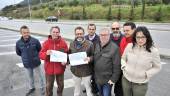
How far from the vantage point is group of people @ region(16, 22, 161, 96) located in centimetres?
458

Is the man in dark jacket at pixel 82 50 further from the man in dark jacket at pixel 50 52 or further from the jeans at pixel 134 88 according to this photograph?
the jeans at pixel 134 88

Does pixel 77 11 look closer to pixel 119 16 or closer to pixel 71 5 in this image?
pixel 71 5

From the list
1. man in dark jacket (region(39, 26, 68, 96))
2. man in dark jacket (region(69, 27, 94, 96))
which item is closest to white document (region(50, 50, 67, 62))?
man in dark jacket (region(39, 26, 68, 96))

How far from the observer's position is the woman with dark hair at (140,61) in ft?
14.9

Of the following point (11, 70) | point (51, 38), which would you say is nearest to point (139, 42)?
point (51, 38)

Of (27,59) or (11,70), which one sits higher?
(27,59)

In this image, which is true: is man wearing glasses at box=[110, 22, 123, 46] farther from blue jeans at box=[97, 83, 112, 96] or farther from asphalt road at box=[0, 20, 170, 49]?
asphalt road at box=[0, 20, 170, 49]

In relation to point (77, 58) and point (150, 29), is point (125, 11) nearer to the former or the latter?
point (150, 29)

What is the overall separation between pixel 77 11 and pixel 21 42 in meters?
64.4

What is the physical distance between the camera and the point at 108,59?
5242 millimetres

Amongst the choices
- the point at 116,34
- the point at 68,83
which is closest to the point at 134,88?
the point at 116,34

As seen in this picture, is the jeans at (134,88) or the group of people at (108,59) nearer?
the group of people at (108,59)

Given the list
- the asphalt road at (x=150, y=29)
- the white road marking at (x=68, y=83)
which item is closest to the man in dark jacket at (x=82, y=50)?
the white road marking at (x=68, y=83)

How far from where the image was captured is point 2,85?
8.88m
